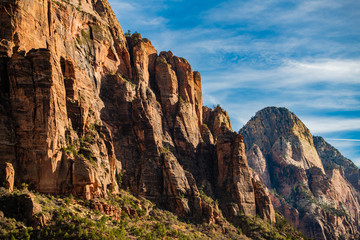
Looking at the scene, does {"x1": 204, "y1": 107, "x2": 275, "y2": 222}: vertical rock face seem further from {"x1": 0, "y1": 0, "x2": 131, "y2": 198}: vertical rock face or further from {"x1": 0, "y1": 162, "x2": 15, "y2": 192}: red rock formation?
{"x1": 0, "y1": 162, "x2": 15, "y2": 192}: red rock formation

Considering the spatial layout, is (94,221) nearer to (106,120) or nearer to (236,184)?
(106,120)

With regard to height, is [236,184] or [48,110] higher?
[48,110]

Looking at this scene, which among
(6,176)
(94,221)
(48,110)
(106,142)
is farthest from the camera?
(106,142)

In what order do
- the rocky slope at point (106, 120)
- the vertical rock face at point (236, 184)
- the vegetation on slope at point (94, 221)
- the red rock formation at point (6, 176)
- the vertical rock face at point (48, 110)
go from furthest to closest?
1. the vertical rock face at point (236, 184)
2. the rocky slope at point (106, 120)
3. the vertical rock face at point (48, 110)
4. the red rock formation at point (6, 176)
5. the vegetation on slope at point (94, 221)

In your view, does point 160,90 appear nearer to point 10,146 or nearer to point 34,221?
point 10,146

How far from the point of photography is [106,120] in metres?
114

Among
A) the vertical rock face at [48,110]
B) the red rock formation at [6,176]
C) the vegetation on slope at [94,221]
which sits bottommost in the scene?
the vegetation on slope at [94,221]

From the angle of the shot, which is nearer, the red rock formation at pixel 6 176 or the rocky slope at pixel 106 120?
the red rock formation at pixel 6 176

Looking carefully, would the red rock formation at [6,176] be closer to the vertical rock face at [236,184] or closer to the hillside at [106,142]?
the hillside at [106,142]

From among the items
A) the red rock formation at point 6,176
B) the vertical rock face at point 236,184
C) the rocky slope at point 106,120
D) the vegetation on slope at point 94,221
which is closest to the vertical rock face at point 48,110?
the rocky slope at point 106,120

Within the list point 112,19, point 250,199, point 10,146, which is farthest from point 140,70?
point 10,146

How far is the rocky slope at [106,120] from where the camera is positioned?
78125 millimetres

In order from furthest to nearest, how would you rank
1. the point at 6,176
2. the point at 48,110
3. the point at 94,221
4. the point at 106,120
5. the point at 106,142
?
the point at 106,120, the point at 106,142, the point at 48,110, the point at 94,221, the point at 6,176

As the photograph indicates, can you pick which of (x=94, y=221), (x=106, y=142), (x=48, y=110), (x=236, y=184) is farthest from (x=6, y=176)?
(x=236, y=184)
